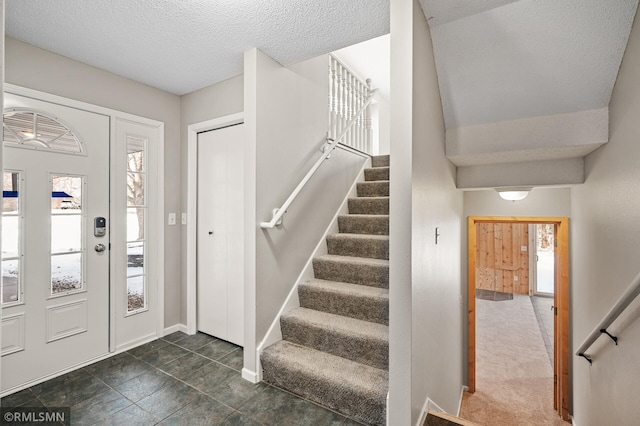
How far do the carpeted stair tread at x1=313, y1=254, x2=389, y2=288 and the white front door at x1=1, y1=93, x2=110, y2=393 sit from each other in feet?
5.94

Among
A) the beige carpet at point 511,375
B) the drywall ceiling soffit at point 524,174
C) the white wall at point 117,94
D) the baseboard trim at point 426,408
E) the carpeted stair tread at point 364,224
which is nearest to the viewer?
the baseboard trim at point 426,408

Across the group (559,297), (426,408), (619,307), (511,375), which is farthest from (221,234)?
(511,375)

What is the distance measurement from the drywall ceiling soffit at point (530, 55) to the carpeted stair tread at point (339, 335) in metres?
1.69

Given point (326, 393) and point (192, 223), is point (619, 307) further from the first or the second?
point (192, 223)

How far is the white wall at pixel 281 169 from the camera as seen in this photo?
224 centimetres

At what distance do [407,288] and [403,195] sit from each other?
1.54 ft

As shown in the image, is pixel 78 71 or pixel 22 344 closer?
pixel 22 344

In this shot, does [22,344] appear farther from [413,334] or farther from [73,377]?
[413,334]

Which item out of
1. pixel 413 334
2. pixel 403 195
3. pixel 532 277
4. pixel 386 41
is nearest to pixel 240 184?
pixel 403 195

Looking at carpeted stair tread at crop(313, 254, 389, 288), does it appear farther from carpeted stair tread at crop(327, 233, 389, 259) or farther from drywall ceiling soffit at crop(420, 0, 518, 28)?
drywall ceiling soffit at crop(420, 0, 518, 28)

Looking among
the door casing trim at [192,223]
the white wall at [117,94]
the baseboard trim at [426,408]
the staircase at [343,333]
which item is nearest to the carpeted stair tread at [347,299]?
the staircase at [343,333]

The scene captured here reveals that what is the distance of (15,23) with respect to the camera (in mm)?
1924

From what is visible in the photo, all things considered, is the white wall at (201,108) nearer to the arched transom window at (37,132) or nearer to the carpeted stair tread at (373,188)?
the arched transom window at (37,132)

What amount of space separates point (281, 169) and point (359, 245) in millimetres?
995
